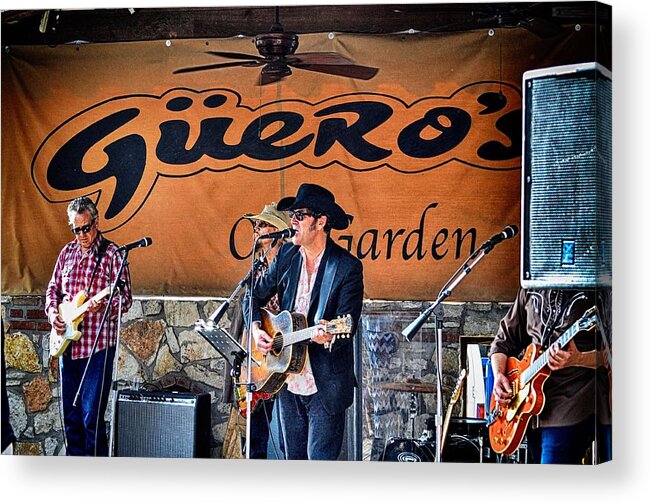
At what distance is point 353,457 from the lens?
632 centimetres

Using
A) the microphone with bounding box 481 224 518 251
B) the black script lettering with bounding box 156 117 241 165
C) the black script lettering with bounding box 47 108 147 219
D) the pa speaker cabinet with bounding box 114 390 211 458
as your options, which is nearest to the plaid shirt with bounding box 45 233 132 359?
the black script lettering with bounding box 47 108 147 219

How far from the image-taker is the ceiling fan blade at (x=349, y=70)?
6305mm

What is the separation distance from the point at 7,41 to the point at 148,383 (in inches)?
84.5

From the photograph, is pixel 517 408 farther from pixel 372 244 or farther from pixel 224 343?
pixel 224 343

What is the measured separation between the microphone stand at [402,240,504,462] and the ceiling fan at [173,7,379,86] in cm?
117

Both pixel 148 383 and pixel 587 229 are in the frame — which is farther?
pixel 148 383

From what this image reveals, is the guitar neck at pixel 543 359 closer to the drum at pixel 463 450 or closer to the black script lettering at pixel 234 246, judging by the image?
the drum at pixel 463 450

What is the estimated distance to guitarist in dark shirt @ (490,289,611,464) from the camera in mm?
6000

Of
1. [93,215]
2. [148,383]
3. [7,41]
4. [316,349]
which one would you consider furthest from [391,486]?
[7,41]

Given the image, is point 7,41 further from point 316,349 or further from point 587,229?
point 587,229

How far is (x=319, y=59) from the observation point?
250 inches

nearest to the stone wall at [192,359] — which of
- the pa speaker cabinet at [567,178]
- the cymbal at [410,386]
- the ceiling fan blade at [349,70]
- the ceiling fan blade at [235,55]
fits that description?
the cymbal at [410,386]

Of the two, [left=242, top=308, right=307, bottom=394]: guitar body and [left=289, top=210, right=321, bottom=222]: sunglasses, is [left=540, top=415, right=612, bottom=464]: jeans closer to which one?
[left=242, top=308, right=307, bottom=394]: guitar body

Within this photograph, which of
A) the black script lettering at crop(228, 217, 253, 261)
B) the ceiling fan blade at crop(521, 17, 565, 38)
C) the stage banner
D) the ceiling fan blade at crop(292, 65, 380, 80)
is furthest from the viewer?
the black script lettering at crop(228, 217, 253, 261)
